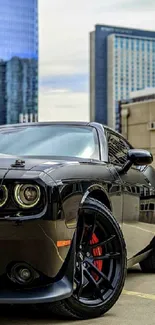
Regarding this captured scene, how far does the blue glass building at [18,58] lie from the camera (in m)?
136

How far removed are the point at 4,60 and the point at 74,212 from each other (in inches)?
5501

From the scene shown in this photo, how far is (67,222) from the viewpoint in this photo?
13.5 feet

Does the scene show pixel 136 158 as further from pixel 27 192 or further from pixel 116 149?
pixel 27 192

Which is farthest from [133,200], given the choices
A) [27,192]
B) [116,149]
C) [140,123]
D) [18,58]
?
[18,58]

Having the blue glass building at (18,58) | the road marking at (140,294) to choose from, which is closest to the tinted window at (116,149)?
the road marking at (140,294)

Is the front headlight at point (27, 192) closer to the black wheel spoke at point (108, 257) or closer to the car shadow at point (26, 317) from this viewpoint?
the black wheel spoke at point (108, 257)

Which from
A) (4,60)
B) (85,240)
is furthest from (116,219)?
(4,60)

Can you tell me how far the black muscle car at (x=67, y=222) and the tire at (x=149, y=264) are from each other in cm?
100

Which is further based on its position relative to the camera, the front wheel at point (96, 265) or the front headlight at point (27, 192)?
the front wheel at point (96, 265)

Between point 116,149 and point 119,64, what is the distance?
19028cm

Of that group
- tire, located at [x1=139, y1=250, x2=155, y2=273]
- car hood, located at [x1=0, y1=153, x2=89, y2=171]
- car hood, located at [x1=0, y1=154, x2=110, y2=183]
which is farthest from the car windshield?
tire, located at [x1=139, y1=250, x2=155, y2=273]

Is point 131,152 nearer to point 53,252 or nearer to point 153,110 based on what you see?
point 53,252

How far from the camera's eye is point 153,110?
46.2 meters

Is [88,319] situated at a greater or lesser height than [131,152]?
lesser
